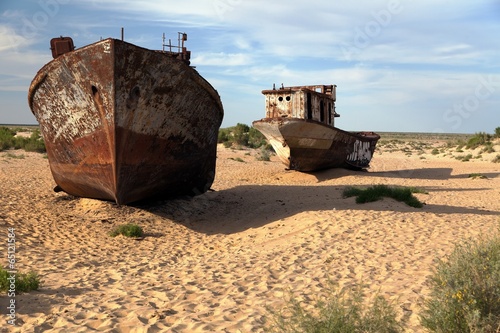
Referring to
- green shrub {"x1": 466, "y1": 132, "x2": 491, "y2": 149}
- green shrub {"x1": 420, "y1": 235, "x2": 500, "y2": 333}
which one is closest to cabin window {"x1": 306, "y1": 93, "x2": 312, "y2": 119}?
green shrub {"x1": 420, "y1": 235, "x2": 500, "y2": 333}

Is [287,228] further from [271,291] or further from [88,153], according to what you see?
[88,153]

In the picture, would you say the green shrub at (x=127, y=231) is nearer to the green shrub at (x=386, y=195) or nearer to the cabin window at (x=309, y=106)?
the green shrub at (x=386, y=195)

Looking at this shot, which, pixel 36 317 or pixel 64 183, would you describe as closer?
pixel 36 317

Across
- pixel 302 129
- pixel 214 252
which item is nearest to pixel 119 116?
pixel 214 252

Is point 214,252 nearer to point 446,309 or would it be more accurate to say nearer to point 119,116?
point 119,116

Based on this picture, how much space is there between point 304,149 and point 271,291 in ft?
41.6

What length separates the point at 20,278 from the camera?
530cm

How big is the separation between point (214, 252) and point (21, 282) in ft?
11.5

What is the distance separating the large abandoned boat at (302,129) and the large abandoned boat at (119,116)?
6.67m

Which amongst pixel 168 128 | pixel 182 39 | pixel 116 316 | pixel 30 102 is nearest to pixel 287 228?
pixel 168 128

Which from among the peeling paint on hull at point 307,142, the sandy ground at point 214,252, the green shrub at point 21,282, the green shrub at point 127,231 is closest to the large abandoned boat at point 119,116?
the green shrub at point 127,231

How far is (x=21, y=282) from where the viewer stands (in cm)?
519

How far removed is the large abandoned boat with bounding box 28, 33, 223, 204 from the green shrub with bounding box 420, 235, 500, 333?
633cm

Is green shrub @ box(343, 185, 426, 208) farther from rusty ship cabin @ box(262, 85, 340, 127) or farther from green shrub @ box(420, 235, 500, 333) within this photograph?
green shrub @ box(420, 235, 500, 333)
